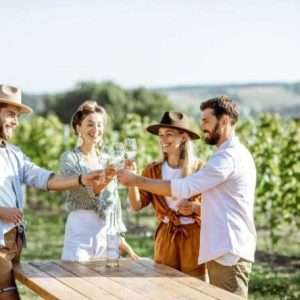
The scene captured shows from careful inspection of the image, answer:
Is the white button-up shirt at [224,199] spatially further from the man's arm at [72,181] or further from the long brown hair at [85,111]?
the long brown hair at [85,111]

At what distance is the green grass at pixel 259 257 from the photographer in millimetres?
8453

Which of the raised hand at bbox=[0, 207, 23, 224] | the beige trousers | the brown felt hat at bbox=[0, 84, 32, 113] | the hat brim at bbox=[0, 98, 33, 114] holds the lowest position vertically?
the beige trousers

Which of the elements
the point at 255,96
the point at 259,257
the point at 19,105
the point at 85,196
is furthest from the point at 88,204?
the point at 255,96

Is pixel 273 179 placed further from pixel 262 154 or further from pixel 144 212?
pixel 144 212

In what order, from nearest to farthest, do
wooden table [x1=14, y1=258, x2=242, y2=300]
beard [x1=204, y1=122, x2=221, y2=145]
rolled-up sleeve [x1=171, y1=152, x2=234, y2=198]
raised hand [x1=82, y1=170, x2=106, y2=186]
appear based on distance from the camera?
wooden table [x1=14, y1=258, x2=242, y2=300]
rolled-up sleeve [x1=171, y1=152, x2=234, y2=198]
beard [x1=204, y1=122, x2=221, y2=145]
raised hand [x1=82, y1=170, x2=106, y2=186]

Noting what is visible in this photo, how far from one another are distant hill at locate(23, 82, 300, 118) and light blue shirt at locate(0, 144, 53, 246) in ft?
83.5

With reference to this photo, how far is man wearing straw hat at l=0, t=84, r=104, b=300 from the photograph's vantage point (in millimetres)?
5121

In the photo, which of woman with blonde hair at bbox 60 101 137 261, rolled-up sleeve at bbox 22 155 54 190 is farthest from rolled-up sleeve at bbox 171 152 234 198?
rolled-up sleeve at bbox 22 155 54 190

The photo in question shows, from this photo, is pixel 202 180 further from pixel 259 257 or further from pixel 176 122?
pixel 259 257

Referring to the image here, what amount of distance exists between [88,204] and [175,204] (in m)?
0.53

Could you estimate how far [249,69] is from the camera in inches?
1601

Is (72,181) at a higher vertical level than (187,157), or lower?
lower

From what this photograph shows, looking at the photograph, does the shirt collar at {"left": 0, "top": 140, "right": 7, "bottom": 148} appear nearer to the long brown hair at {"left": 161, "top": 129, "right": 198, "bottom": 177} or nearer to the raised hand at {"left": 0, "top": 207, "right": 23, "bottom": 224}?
the raised hand at {"left": 0, "top": 207, "right": 23, "bottom": 224}

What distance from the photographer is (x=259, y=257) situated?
11125mm
